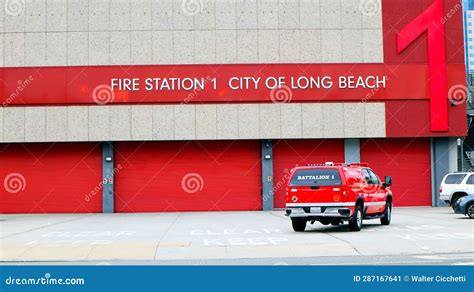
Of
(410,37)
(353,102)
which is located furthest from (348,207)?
(410,37)

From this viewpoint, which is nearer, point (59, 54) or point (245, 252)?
point (245, 252)

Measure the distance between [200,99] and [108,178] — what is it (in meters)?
6.46

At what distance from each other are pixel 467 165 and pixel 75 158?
24.7 meters

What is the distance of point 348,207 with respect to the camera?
19.5m

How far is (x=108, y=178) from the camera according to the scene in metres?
36.4

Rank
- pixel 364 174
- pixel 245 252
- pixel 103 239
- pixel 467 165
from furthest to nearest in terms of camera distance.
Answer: pixel 467 165
pixel 364 174
pixel 103 239
pixel 245 252

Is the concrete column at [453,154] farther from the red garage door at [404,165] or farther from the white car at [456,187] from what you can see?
the white car at [456,187]

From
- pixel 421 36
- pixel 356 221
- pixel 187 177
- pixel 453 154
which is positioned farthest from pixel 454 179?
pixel 187 177

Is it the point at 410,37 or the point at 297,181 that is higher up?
the point at 410,37

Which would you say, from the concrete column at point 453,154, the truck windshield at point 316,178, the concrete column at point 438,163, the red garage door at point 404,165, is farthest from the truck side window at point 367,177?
the concrete column at point 453,154

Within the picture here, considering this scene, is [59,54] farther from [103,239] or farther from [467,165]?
[467,165]

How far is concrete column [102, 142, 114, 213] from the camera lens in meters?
36.4

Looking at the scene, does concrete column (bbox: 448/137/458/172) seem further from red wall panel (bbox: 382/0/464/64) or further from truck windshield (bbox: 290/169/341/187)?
truck windshield (bbox: 290/169/341/187)

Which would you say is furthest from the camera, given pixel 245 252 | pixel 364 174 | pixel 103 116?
pixel 103 116
